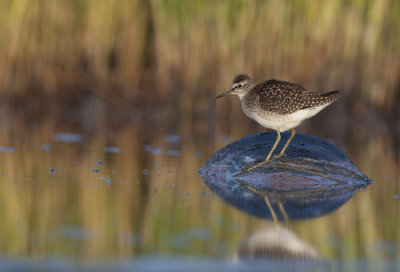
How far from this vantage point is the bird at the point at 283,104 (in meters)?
7.46

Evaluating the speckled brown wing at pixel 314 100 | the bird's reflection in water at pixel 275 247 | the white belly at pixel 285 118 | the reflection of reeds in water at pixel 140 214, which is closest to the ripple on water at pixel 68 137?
the reflection of reeds in water at pixel 140 214

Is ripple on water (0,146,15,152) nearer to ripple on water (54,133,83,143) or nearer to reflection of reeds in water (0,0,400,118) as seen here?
ripple on water (54,133,83,143)

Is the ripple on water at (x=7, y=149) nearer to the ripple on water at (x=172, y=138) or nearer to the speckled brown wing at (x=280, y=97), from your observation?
the ripple on water at (x=172, y=138)

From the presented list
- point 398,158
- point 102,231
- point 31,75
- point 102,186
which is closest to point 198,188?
point 102,186

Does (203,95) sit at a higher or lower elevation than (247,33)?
lower

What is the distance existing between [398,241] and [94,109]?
10.00 m

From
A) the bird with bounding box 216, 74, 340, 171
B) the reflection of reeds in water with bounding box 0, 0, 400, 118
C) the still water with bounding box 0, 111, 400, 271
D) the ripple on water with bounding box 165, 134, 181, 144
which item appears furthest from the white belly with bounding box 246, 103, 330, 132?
the reflection of reeds in water with bounding box 0, 0, 400, 118

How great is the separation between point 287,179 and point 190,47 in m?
6.07

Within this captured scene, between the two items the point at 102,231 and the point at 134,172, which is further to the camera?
the point at 134,172

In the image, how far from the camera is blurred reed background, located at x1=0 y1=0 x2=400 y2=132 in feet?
41.4

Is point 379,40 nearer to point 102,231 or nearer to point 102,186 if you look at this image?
point 102,186

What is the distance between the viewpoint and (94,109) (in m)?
14.4

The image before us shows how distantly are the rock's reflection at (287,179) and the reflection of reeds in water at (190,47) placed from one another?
14.3ft

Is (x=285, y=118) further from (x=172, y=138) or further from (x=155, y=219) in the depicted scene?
(x=172, y=138)
